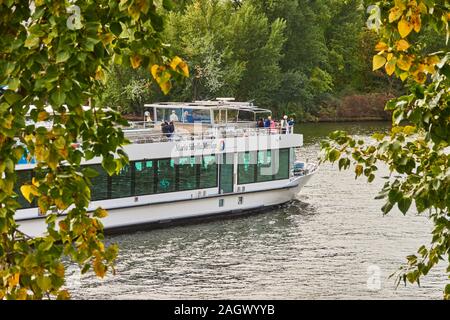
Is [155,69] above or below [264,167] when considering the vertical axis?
above

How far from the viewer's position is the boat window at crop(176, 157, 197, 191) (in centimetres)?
2984

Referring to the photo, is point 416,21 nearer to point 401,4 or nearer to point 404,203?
point 401,4

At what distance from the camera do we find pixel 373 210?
1254 inches

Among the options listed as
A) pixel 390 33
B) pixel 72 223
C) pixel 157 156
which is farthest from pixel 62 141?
pixel 157 156

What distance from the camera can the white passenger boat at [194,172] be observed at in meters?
28.0

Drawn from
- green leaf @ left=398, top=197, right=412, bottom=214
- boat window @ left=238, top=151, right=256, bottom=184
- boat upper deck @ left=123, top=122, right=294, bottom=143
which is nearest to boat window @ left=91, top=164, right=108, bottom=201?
boat upper deck @ left=123, top=122, right=294, bottom=143

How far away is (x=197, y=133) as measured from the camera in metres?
31.6

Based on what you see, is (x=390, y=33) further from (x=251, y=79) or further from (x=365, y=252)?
(x=251, y=79)

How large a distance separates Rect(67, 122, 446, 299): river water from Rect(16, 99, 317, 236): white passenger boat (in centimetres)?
68

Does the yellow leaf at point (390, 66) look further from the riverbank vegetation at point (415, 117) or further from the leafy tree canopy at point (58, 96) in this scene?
the leafy tree canopy at point (58, 96)

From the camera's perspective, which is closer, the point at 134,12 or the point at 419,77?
the point at 134,12

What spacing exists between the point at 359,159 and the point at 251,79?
64.6 meters

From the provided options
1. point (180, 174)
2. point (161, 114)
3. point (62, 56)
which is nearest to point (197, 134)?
point (180, 174)

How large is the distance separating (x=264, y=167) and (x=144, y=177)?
5.33m
